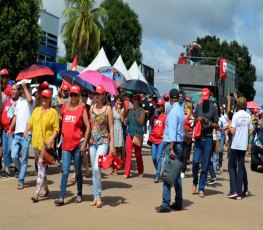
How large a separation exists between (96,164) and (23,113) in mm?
2522

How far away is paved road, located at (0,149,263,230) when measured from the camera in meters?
6.97

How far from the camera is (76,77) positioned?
39.0 ft

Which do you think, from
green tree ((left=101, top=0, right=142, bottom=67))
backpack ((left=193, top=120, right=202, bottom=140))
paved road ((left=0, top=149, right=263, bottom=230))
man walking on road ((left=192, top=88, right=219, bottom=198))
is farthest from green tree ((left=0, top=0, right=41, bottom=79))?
green tree ((left=101, top=0, right=142, bottom=67))

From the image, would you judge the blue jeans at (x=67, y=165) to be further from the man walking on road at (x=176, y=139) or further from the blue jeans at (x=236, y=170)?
the blue jeans at (x=236, y=170)

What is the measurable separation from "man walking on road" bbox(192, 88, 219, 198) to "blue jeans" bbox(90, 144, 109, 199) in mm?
2149

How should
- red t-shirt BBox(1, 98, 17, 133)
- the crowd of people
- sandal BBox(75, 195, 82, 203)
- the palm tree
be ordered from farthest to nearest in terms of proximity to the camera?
1. the palm tree
2. red t-shirt BBox(1, 98, 17, 133)
3. sandal BBox(75, 195, 82, 203)
4. the crowd of people

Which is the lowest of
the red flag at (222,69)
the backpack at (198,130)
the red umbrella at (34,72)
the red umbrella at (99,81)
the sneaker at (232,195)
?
the sneaker at (232,195)

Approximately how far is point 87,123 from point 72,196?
146cm

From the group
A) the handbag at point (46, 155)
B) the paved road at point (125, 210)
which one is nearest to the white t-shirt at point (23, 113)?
the paved road at point (125, 210)

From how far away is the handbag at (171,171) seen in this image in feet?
25.8

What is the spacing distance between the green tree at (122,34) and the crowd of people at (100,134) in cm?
3760

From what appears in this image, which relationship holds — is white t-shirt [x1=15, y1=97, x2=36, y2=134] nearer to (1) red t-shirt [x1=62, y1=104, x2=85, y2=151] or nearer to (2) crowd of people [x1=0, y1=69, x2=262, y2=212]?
(2) crowd of people [x1=0, y1=69, x2=262, y2=212]

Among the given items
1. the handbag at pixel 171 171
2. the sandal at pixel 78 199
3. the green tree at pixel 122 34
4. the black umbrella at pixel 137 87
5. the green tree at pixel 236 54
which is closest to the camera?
the handbag at pixel 171 171

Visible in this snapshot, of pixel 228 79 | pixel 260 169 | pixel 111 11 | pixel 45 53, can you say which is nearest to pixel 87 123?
pixel 260 169
